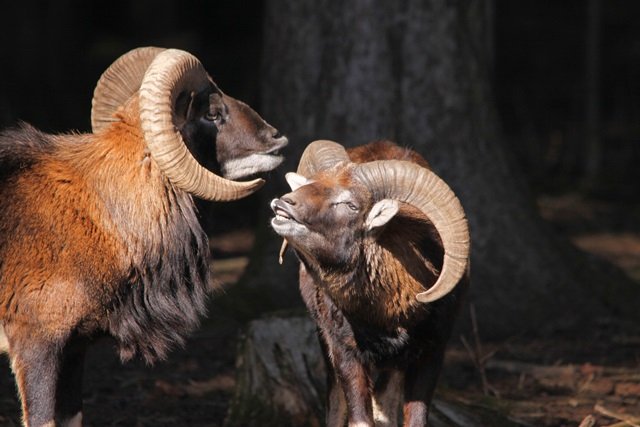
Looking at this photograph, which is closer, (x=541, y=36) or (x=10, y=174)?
(x=10, y=174)

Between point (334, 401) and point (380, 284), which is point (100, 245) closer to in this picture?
point (380, 284)

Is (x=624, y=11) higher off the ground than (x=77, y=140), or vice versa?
(x=77, y=140)

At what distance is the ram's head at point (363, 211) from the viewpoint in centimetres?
765

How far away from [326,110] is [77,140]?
436 centimetres

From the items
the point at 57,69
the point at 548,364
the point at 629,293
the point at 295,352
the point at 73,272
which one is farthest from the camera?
the point at 57,69

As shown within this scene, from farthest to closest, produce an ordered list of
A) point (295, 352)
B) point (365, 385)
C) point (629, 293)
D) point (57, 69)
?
point (57, 69)
point (629, 293)
point (295, 352)
point (365, 385)

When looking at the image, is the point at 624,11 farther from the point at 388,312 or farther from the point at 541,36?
the point at 388,312

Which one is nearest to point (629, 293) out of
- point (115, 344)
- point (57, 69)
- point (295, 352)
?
point (295, 352)

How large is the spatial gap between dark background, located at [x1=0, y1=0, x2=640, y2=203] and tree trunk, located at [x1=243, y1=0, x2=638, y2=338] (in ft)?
17.0

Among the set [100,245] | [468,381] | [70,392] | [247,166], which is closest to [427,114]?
[468,381]

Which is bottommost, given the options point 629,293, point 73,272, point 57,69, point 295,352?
point 57,69

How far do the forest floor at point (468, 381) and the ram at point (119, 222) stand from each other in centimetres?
154

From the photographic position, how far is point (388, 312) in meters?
7.99

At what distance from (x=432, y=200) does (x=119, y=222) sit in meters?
2.13
